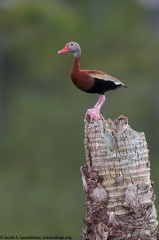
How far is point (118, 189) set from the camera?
5633 mm

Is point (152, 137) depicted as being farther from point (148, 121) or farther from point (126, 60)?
point (126, 60)

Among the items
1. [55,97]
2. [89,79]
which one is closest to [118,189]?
[89,79]

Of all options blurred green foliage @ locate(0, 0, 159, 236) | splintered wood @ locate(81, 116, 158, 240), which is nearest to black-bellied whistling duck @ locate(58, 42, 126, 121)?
splintered wood @ locate(81, 116, 158, 240)

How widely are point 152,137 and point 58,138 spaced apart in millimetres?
1638

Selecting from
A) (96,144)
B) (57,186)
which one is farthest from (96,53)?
(96,144)

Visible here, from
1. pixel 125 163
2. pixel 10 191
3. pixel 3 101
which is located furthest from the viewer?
pixel 3 101

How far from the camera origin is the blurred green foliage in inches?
590

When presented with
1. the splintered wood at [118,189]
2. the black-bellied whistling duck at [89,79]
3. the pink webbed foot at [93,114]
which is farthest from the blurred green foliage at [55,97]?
the splintered wood at [118,189]

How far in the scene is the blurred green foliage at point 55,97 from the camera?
590 inches

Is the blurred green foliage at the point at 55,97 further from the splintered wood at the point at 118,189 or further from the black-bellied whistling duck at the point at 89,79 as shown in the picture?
the splintered wood at the point at 118,189

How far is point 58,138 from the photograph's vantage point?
54.9 ft

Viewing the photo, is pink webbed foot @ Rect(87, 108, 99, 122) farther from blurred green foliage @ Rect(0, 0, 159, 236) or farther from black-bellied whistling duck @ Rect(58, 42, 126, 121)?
blurred green foliage @ Rect(0, 0, 159, 236)

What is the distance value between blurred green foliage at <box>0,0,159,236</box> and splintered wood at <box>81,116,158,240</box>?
832 cm

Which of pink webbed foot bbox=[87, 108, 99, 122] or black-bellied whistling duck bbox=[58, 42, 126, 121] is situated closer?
pink webbed foot bbox=[87, 108, 99, 122]
